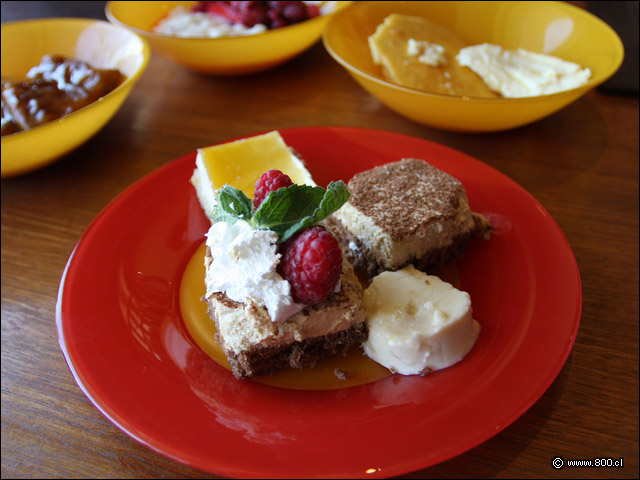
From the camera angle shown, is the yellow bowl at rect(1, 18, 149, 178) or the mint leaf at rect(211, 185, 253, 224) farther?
the yellow bowl at rect(1, 18, 149, 178)

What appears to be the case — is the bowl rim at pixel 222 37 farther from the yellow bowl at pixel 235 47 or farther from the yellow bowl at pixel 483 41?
the yellow bowl at pixel 483 41

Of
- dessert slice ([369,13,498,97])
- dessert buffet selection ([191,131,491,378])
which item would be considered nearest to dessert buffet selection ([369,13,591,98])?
dessert slice ([369,13,498,97])

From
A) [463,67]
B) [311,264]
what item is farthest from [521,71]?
[311,264]

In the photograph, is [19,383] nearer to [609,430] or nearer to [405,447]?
[405,447]

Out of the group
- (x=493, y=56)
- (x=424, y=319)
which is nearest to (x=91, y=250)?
(x=424, y=319)

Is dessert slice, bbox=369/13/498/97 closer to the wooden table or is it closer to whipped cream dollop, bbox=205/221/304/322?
the wooden table
